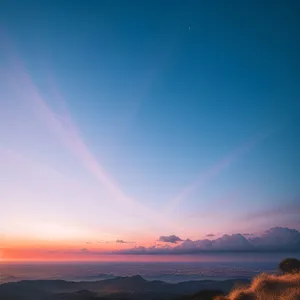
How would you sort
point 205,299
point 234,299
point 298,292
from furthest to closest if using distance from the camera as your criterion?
point 205,299, point 234,299, point 298,292

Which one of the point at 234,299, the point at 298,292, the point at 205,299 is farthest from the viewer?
the point at 205,299

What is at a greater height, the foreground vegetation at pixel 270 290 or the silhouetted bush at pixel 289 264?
the silhouetted bush at pixel 289 264

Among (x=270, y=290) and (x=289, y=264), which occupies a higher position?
(x=289, y=264)

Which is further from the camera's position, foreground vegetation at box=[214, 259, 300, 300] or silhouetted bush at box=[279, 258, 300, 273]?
silhouetted bush at box=[279, 258, 300, 273]

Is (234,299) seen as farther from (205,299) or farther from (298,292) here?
(205,299)

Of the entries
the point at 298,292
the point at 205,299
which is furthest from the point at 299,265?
the point at 298,292

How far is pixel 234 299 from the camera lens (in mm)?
21234

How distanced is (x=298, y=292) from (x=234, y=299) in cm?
509

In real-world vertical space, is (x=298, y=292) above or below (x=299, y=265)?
below

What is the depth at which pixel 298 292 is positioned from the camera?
17953mm

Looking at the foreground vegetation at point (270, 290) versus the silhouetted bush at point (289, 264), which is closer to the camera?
the foreground vegetation at point (270, 290)

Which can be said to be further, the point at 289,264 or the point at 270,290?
the point at 289,264

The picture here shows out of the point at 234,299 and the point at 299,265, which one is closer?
the point at 234,299

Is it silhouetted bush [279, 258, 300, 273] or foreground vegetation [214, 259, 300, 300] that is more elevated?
silhouetted bush [279, 258, 300, 273]
